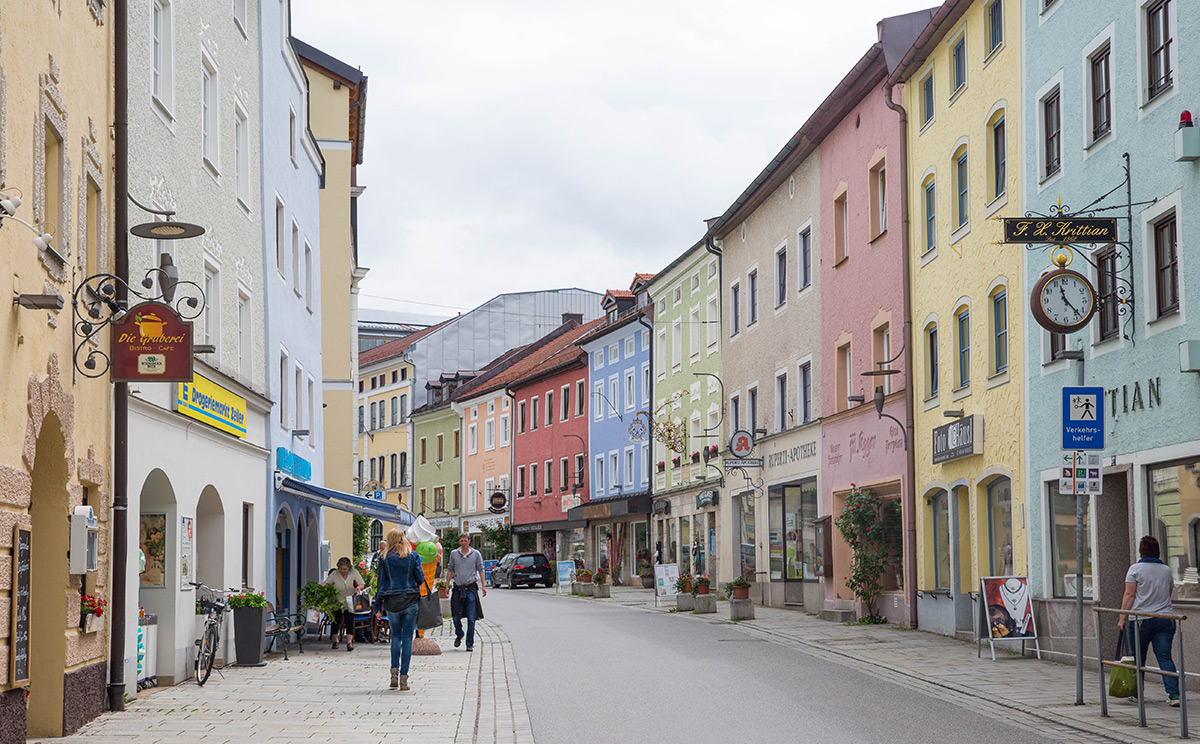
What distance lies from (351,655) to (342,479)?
16805 mm

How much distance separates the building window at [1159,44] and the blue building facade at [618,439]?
111 feet

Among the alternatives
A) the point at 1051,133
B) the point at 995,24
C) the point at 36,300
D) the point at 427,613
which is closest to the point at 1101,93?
the point at 1051,133

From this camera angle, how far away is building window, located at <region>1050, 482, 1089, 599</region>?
19641 millimetres

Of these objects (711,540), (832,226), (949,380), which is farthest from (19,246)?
(711,540)

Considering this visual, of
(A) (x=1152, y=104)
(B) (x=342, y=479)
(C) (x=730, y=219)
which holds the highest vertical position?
(C) (x=730, y=219)

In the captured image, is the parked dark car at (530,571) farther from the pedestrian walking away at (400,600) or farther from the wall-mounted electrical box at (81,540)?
the wall-mounted electrical box at (81,540)

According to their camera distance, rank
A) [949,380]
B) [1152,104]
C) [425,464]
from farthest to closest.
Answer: [425,464], [949,380], [1152,104]

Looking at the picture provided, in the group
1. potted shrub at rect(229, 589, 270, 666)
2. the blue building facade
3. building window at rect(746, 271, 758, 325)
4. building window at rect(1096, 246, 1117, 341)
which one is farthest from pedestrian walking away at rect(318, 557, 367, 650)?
the blue building facade

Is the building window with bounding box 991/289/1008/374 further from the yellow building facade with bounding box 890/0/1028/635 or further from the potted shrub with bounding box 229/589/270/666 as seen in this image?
the potted shrub with bounding box 229/589/270/666

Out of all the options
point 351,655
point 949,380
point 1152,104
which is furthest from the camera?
point 949,380

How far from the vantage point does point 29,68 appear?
1133 centimetres

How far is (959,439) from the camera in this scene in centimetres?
2347

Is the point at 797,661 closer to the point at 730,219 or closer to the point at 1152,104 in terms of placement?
the point at 1152,104

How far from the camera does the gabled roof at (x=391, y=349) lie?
82688mm
